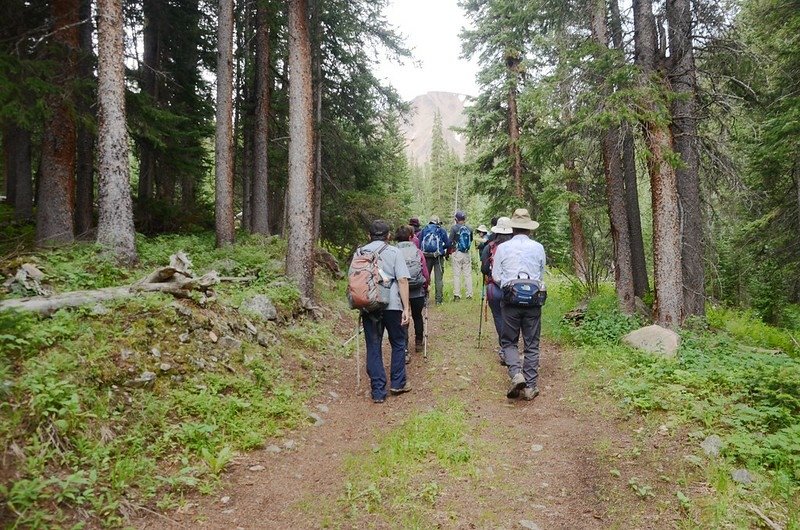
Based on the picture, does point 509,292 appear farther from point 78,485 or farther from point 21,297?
point 21,297

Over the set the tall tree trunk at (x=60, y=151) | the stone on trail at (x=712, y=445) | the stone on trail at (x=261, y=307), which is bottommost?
the stone on trail at (x=712, y=445)

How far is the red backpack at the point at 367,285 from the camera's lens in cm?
613

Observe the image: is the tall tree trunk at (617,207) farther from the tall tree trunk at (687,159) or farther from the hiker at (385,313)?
the hiker at (385,313)

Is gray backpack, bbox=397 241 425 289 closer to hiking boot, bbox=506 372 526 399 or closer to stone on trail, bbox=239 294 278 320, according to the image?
stone on trail, bbox=239 294 278 320

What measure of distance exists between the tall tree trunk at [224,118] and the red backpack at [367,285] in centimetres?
695

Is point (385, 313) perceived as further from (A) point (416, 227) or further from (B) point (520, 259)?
(A) point (416, 227)

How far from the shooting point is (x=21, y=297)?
5.34 metres

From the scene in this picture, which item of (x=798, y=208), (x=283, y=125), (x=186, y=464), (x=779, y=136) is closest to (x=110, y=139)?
(x=186, y=464)

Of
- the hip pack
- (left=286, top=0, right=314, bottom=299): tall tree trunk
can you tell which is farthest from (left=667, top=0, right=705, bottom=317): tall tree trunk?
(left=286, top=0, right=314, bottom=299): tall tree trunk

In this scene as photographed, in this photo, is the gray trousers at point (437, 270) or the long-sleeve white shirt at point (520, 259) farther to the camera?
the gray trousers at point (437, 270)

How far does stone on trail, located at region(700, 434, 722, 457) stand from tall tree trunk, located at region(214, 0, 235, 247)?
11030mm

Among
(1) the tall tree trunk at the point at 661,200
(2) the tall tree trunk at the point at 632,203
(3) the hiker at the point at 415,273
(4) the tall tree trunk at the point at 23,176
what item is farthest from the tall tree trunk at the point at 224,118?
(2) the tall tree trunk at the point at 632,203

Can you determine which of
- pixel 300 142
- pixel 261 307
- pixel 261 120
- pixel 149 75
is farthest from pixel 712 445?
pixel 149 75

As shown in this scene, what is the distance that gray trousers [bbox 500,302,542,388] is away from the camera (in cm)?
638
